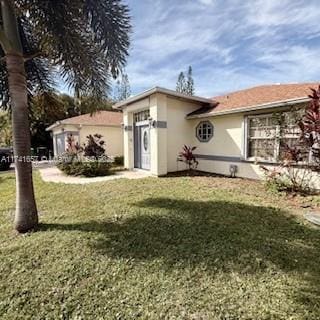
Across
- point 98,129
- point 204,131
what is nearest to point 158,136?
point 204,131

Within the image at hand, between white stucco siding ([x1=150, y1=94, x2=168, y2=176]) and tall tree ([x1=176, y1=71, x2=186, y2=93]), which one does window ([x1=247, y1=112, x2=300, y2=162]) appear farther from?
tall tree ([x1=176, y1=71, x2=186, y2=93])

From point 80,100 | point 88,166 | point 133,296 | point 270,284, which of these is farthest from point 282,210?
point 88,166

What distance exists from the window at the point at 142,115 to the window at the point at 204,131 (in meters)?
2.64

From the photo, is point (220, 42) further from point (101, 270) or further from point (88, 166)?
point (101, 270)

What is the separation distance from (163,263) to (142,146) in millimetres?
9724

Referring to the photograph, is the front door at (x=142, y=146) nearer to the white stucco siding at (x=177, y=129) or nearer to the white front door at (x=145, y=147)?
the white front door at (x=145, y=147)

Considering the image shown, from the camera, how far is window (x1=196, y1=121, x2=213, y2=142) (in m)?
11.6

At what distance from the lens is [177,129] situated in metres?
12.1

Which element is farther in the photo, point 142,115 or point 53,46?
point 142,115

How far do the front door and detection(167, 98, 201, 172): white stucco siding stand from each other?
121 cm

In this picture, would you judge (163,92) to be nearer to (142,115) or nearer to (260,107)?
(142,115)

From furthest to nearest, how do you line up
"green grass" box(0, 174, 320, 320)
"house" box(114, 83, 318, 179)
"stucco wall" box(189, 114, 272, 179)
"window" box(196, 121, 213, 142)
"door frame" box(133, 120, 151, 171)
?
"door frame" box(133, 120, 151, 171) < "window" box(196, 121, 213, 142) < "stucco wall" box(189, 114, 272, 179) < "house" box(114, 83, 318, 179) < "green grass" box(0, 174, 320, 320)

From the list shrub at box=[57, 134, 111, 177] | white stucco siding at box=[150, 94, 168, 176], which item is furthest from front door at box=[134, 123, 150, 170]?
shrub at box=[57, 134, 111, 177]

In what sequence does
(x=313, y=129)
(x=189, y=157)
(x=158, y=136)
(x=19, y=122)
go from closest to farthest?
(x=19, y=122)
(x=313, y=129)
(x=158, y=136)
(x=189, y=157)
